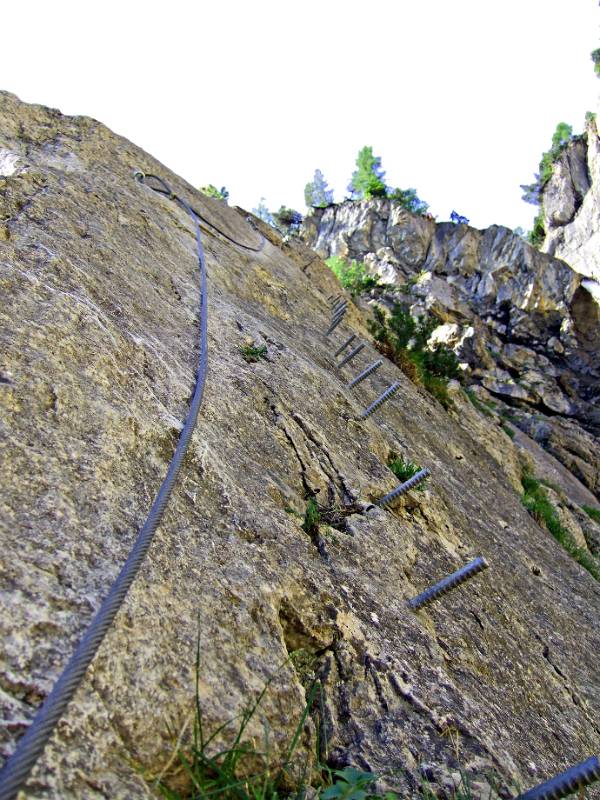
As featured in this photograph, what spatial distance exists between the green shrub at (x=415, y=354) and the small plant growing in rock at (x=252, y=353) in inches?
265

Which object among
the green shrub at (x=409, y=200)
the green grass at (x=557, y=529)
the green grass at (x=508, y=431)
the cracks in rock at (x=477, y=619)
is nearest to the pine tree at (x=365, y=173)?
the green shrub at (x=409, y=200)

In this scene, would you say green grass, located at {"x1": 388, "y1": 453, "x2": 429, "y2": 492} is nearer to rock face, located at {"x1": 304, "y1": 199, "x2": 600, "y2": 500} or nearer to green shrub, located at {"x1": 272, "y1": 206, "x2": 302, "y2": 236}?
rock face, located at {"x1": 304, "y1": 199, "x2": 600, "y2": 500}

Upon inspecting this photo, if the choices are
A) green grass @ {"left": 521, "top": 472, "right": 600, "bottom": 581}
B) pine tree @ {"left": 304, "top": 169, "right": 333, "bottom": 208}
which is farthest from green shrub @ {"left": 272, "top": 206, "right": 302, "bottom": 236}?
green grass @ {"left": 521, "top": 472, "right": 600, "bottom": 581}

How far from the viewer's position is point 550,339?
112 ft

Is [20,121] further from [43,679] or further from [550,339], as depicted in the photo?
[550,339]

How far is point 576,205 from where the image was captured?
134 ft

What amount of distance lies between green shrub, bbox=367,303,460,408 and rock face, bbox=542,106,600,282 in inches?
899

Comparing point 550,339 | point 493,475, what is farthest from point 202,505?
point 550,339

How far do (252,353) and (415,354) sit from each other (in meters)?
9.60

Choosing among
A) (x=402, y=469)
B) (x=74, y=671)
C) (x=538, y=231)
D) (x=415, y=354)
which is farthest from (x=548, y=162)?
(x=74, y=671)

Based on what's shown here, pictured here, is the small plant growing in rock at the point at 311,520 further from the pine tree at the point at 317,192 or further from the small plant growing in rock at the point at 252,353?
the pine tree at the point at 317,192

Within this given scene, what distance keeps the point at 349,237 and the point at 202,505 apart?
41610 mm

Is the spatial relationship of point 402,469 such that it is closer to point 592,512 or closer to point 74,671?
point 74,671

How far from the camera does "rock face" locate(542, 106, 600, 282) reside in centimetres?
3594
